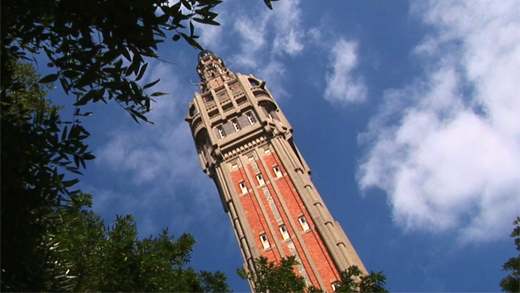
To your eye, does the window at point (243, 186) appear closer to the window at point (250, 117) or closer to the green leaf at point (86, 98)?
the window at point (250, 117)

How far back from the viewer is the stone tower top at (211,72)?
4987cm

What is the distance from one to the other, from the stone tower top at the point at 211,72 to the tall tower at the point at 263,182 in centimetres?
226

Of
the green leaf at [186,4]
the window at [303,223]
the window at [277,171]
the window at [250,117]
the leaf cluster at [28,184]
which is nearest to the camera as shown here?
the leaf cluster at [28,184]

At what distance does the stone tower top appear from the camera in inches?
1963

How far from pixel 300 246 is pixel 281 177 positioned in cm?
655

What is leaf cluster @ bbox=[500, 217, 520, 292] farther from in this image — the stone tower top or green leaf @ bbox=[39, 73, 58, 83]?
the stone tower top

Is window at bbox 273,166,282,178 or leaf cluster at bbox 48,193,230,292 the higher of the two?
window at bbox 273,166,282,178

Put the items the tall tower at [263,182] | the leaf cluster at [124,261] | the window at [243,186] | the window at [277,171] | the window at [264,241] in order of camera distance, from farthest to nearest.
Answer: the window at [243,186] → the window at [277,171] → the window at [264,241] → the tall tower at [263,182] → the leaf cluster at [124,261]

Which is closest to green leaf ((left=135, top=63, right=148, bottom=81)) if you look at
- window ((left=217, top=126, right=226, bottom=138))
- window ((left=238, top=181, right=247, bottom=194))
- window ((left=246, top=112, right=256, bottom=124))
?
window ((left=238, top=181, right=247, bottom=194))

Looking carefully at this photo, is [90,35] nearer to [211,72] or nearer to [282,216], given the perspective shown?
[282,216]

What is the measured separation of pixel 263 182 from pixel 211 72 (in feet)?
71.8

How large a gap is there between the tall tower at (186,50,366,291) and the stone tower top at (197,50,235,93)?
2.26m

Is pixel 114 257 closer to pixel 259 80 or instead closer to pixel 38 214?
pixel 38 214

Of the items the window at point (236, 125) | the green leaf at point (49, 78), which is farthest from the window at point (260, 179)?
the green leaf at point (49, 78)
